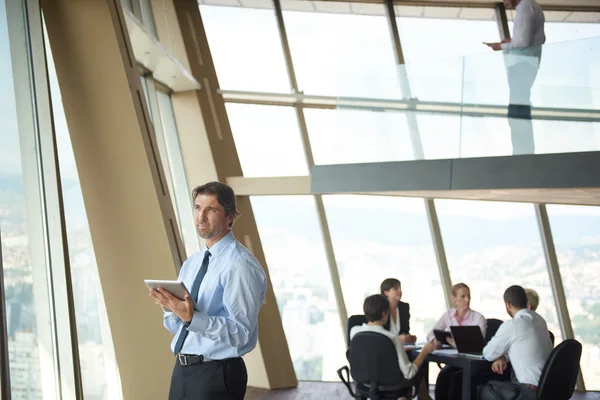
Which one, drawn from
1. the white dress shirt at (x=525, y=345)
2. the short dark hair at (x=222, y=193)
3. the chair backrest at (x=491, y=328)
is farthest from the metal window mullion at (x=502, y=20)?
the short dark hair at (x=222, y=193)

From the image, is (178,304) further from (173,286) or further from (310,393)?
(310,393)

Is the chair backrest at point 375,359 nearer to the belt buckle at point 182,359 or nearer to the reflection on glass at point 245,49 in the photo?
the belt buckle at point 182,359

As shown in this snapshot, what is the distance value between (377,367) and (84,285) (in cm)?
224

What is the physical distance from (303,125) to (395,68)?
2.44m

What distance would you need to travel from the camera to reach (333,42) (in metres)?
9.88

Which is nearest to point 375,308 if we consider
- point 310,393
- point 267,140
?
point 310,393

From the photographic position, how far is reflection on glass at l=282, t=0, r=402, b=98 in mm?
9766

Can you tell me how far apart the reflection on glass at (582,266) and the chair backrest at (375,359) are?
4.62 meters

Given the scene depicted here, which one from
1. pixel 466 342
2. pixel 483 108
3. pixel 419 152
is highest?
pixel 483 108

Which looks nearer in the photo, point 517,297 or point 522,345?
point 522,345

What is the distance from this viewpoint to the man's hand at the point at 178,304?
253 centimetres

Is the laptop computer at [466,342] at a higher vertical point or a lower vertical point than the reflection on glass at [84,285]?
lower

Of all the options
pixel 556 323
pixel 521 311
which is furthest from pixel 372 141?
pixel 556 323

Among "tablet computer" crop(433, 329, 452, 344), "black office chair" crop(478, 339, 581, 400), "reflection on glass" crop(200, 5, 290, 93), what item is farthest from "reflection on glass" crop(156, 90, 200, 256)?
"black office chair" crop(478, 339, 581, 400)
